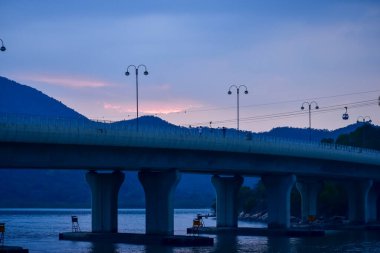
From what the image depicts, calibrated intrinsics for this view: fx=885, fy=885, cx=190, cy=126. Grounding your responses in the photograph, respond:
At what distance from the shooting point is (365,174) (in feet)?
447

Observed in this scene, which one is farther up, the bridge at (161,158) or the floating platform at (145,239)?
the bridge at (161,158)

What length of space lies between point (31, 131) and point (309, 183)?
86497mm

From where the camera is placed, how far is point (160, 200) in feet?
301

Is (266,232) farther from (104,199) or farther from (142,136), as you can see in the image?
(142,136)

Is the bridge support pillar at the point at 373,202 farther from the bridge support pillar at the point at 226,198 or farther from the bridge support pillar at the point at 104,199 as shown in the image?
the bridge support pillar at the point at 104,199

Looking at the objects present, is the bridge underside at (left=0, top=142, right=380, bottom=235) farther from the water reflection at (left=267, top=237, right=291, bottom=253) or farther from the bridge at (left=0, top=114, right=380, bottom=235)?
the water reflection at (left=267, top=237, right=291, bottom=253)

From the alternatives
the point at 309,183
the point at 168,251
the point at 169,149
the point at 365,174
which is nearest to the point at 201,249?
A: the point at 168,251

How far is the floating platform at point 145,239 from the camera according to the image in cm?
8788

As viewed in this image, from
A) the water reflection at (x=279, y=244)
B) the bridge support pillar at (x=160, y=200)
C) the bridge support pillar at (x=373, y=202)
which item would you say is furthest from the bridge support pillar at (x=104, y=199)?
the bridge support pillar at (x=373, y=202)

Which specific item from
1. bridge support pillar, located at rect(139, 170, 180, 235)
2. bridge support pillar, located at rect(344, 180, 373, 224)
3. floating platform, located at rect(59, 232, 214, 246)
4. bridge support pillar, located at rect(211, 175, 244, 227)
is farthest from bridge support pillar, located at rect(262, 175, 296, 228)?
bridge support pillar, located at rect(344, 180, 373, 224)

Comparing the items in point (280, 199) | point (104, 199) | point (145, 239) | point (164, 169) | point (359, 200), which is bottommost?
point (145, 239)

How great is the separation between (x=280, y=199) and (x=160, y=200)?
26.3m

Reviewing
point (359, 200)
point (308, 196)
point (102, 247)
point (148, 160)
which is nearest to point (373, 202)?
point (308, 196)

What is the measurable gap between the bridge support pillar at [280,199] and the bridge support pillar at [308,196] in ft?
126
